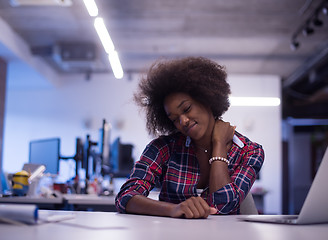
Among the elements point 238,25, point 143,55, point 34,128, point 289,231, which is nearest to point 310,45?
point 238,25

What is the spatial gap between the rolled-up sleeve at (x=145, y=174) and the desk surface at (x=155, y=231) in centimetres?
41

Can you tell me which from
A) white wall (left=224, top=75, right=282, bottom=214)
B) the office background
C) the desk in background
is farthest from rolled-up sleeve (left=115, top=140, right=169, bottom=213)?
white wall (left=224, top=75, right=282, bottom=214)

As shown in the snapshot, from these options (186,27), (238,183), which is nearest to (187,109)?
(238,183)

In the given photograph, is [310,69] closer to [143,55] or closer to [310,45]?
[310,45]

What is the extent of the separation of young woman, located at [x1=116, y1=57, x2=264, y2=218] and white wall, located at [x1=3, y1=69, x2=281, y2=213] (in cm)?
610

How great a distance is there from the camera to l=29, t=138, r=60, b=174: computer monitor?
10.9 feet

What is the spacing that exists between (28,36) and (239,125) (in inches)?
171

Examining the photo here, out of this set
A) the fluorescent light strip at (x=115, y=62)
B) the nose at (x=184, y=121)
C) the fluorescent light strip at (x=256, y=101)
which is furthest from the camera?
the fluorescent light strip at (x=256, y=101)

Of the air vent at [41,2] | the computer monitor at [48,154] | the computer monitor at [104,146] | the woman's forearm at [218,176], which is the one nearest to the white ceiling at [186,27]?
the air vent at [41,2]

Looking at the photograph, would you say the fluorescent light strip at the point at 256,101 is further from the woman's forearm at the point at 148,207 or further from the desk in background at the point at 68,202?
the woman's forearm at the point at 148,207

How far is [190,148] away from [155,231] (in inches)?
36.6

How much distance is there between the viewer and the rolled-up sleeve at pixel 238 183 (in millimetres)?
1490

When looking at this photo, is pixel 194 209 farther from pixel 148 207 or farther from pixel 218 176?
pixel 218 176

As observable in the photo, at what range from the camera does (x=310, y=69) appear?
7.35m
